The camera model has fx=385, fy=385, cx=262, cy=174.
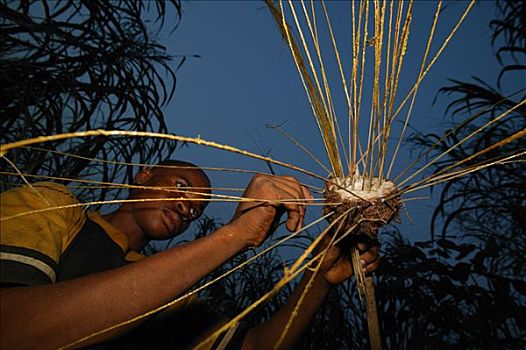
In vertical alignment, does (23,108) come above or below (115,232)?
above

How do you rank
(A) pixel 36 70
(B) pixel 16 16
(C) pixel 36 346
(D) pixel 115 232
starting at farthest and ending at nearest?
1. (A) pixel 36 70
2. (B) pixel 16 16
3. (D) pixel 115 232
4. (C) pixel 36 346

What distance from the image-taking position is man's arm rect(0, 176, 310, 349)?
55cm

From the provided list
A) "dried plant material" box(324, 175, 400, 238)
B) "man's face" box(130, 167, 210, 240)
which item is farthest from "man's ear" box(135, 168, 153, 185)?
"dried plant material" box(324, 175, 400, 238)

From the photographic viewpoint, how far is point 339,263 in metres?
0.85

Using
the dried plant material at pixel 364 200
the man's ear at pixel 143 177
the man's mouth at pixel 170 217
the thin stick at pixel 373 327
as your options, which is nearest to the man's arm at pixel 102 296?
the dried plant material at pixel 364 200

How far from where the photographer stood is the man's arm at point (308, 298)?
2.66 feet

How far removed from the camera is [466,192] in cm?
231

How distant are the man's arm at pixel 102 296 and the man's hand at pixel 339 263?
26 cm

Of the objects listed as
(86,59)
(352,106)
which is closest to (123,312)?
(352,106)

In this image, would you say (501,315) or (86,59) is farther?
(86,59)

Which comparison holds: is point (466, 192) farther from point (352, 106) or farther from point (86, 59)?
point (86, 59)

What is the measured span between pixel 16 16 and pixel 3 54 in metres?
0.20

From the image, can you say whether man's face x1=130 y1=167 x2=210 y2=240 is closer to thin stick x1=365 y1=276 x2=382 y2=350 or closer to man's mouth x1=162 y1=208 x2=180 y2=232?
man's mouth x1=162 y1=208 x2=180 y2=232

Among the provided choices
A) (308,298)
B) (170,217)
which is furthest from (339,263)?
(170,217)
